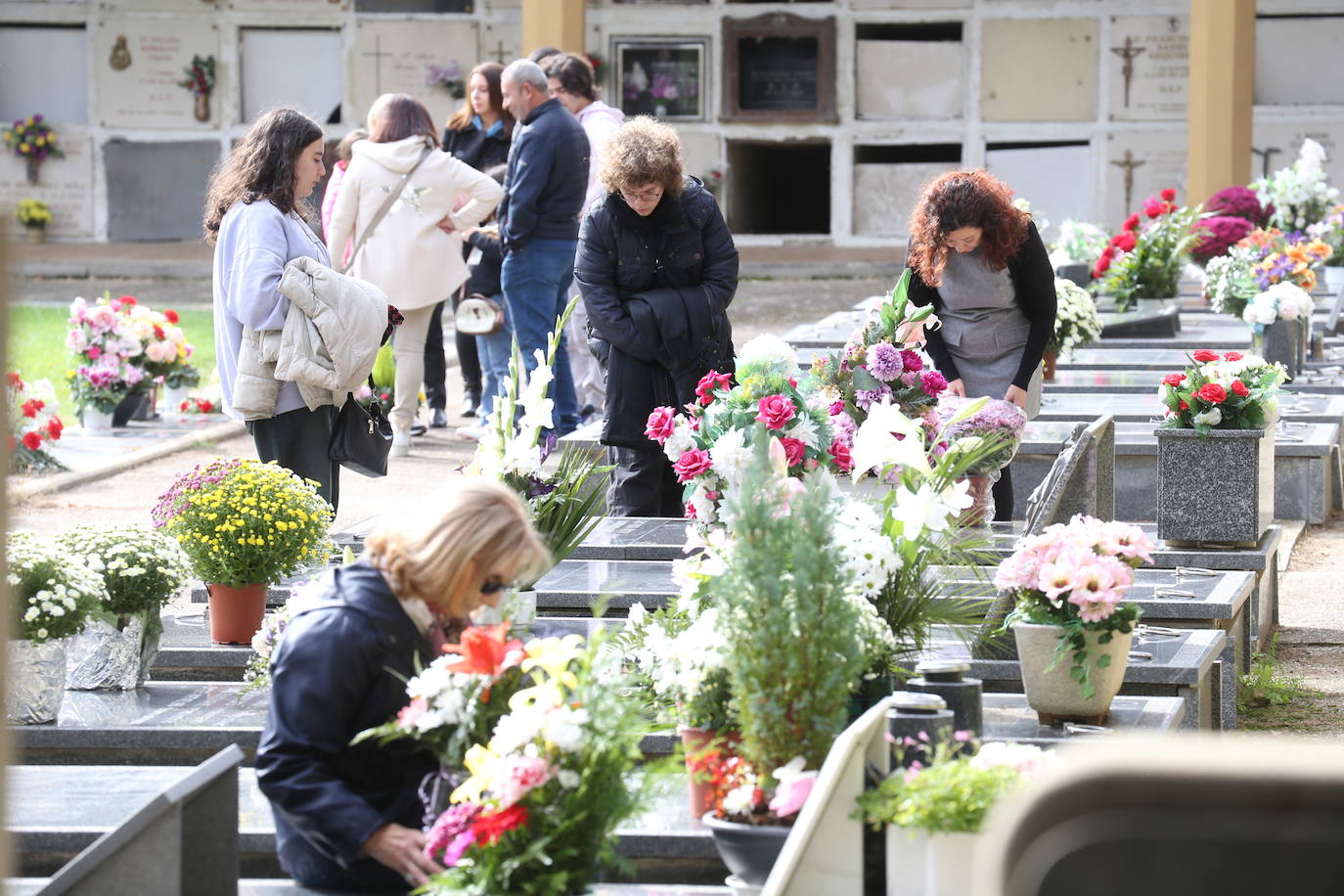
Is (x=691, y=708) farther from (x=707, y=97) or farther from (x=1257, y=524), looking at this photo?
(x=707, y=97)

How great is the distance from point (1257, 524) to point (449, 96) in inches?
541

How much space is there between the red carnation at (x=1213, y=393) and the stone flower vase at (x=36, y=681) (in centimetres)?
320

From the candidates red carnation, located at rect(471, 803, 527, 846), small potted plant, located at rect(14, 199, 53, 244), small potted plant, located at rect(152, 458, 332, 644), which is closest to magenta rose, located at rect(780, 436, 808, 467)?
small potted plant, located at rect(152, 458, 332, 644)

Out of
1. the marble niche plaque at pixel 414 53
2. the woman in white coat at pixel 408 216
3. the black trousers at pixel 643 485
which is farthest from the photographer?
the marble niche plaque at pixel 414 53

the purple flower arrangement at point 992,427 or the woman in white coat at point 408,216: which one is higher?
the woman in white coat at point 408,216

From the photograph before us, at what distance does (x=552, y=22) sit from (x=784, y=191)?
392cm

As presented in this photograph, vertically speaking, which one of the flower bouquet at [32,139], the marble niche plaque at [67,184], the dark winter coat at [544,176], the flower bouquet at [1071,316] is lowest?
the flower bouquet at [1071,316]

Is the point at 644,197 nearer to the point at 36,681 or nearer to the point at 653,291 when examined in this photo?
the point at 653,291

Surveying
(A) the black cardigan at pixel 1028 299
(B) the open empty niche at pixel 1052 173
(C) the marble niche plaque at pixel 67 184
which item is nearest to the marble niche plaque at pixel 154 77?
(C) the marble niche plaque at pixel 67 184

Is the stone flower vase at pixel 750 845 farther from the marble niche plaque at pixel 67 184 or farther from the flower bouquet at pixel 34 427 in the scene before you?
the marble niche plaque at pixel 67 184

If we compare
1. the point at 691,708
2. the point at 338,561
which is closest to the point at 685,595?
the point at 691,708

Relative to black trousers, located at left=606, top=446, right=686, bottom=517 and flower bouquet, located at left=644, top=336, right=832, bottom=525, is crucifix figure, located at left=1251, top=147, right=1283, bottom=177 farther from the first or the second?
flower bouquet, located at left=644, top=336, right=832, bottom=525

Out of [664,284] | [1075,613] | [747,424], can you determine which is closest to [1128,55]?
[664,284]

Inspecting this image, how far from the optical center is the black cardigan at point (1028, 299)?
534cm
